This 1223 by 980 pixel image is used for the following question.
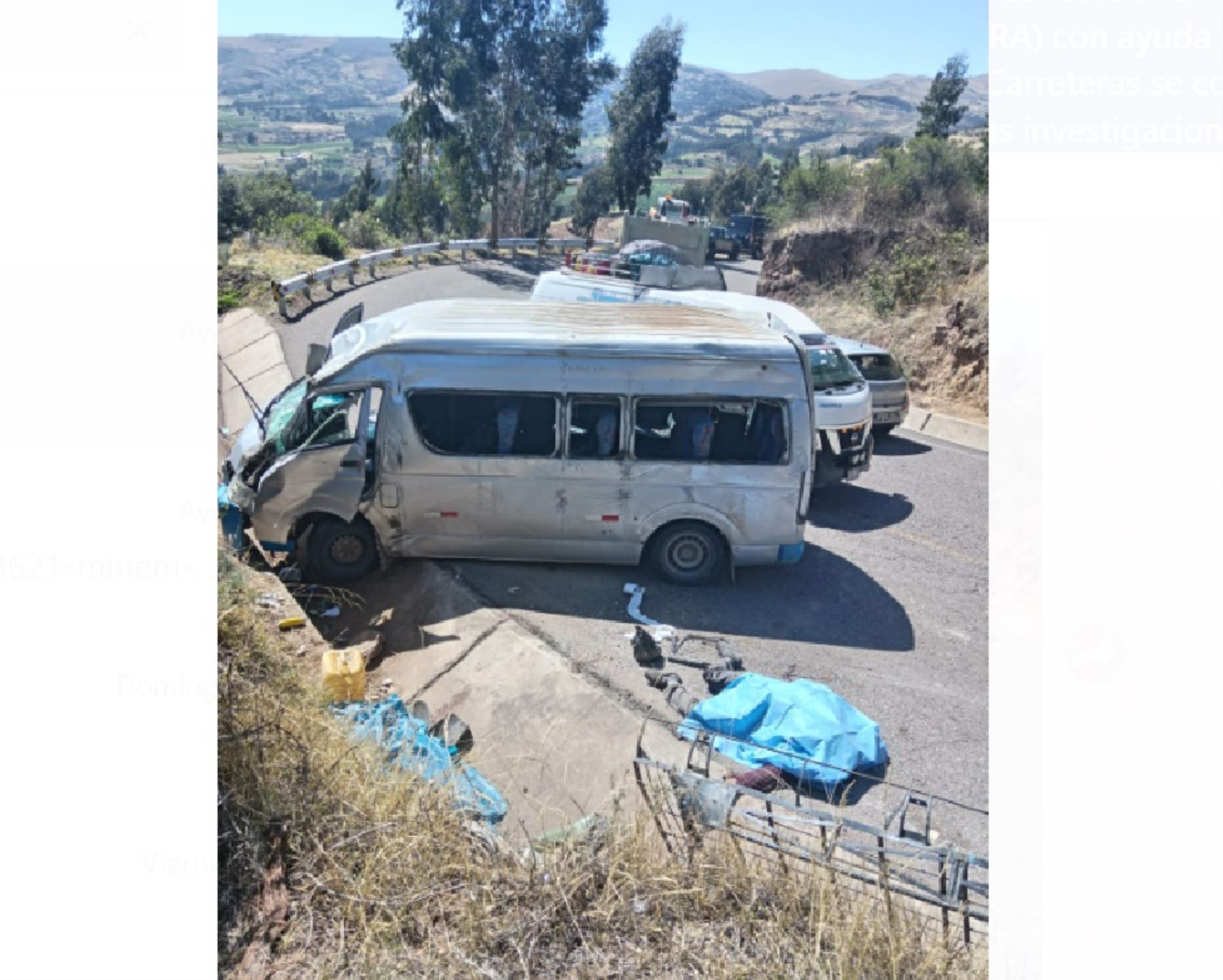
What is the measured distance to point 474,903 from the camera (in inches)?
145

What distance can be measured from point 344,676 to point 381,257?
66.4ft

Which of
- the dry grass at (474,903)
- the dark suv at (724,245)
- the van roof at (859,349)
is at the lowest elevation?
the dry grass at (474,903)

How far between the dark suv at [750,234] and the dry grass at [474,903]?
37307mm

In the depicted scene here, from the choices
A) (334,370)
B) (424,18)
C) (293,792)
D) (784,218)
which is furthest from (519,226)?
(293,792)

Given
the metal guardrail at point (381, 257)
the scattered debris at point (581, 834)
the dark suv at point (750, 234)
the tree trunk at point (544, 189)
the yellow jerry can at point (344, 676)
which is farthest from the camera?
the dark suv at point (750, 234)

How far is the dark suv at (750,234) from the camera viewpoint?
39.1 meters

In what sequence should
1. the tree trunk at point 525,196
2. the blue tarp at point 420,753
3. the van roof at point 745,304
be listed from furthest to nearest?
1. the tree trunk at point 525,196
2. the van roof at point 745,304
3. the blue tarp at point 420,753

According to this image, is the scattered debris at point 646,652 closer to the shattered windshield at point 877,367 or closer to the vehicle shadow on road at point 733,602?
the vehicle shadow on road at point 733,602

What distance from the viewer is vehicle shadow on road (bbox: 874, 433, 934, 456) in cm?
1383

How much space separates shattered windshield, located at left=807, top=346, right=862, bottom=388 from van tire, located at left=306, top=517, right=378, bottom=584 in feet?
21.4

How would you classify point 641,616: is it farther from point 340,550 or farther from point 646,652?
point 340,550

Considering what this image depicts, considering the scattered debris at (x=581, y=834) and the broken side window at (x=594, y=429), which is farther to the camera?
the broken side window at (x=594, y=429)

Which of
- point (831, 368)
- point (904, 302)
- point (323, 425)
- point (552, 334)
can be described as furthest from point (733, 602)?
point (904, 302)

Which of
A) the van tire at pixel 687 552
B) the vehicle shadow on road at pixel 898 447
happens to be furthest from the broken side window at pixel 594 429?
the vehicle shadow on road at pixel 898 447
